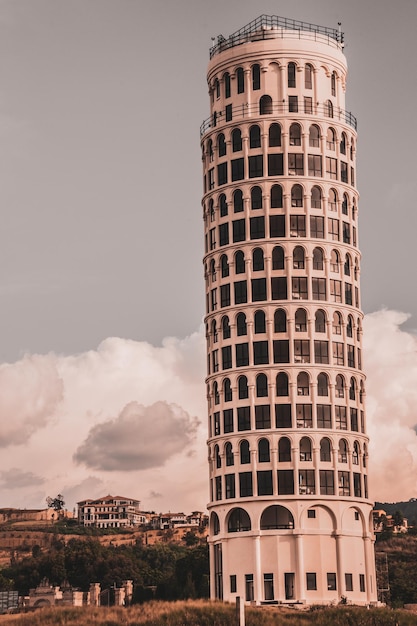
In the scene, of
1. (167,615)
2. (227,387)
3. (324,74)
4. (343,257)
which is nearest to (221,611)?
(167,615)

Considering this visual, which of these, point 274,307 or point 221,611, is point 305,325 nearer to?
point 274,307

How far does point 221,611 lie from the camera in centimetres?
8500

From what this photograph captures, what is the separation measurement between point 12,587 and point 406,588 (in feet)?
203

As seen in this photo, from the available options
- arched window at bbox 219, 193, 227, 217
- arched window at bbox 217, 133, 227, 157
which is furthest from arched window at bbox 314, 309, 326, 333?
arched window at bbox 217, 133, 227, 157

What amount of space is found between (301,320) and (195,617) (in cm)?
3398

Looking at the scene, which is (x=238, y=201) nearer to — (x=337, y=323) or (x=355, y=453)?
→ (x=337, y=323)

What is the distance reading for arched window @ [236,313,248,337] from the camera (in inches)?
4355

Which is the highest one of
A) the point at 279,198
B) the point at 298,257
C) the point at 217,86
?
the point at 217,86

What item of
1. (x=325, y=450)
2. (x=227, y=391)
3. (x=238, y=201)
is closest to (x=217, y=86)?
(x=238, y=201)

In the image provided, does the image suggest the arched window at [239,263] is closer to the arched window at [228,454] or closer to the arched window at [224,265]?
the arched window at [224,265]

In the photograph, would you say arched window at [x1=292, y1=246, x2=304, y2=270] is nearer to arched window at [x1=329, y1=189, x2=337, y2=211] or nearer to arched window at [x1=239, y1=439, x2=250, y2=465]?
arched window at [x1=329, y1=189, x2=337, y2=211]

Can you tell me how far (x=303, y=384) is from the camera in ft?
357

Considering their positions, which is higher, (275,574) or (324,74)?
(324,74)

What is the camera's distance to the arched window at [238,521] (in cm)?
10769
